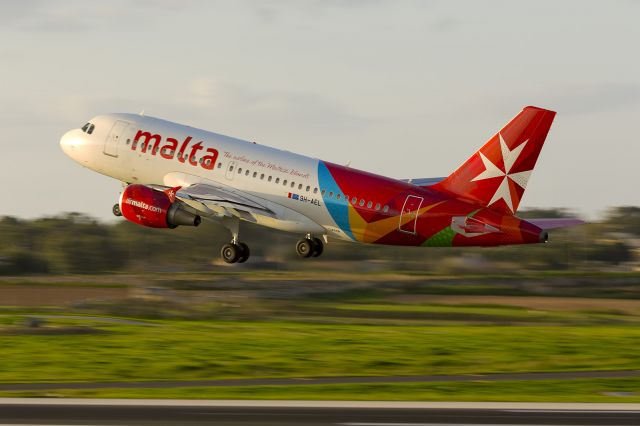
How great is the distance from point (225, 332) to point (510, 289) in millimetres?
43970

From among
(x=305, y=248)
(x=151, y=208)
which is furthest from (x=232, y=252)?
(x=151, y=208)

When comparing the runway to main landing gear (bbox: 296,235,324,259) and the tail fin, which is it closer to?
the tail fin

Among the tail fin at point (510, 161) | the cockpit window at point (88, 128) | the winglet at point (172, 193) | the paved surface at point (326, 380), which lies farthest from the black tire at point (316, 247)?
the paved surface at point (326, 380)

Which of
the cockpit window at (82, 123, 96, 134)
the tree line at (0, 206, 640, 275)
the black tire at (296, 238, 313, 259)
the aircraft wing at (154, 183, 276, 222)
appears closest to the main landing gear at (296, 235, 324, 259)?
the black tire at (296, 238, 313, 259)

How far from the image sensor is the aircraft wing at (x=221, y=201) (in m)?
56.8

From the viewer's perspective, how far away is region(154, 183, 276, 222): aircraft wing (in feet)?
186

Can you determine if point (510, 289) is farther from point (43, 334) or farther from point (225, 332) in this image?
point (43, 334)

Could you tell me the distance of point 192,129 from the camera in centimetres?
5912

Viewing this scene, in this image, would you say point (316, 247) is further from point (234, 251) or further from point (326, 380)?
point (326, 380)

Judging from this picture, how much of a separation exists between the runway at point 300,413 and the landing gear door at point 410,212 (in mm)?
18891

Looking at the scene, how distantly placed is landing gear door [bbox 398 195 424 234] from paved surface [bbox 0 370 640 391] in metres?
10.3

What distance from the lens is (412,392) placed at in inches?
1566

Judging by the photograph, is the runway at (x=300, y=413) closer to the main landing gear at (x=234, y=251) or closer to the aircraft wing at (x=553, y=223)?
the aircraft wing at (x=553, y=223)

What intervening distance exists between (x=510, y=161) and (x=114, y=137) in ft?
69.3
